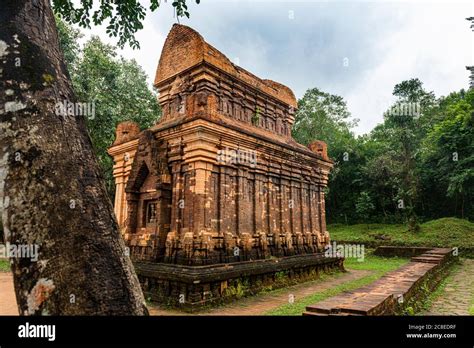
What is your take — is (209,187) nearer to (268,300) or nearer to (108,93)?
(268,300)

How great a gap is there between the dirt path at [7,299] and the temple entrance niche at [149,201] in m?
3.13

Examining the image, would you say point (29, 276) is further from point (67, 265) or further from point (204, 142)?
point (204, 142)

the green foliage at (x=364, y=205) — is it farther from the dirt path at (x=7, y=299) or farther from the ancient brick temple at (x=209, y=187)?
the dirt path at (x=7, y=299)

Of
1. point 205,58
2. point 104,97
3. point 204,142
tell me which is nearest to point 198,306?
point 204,142

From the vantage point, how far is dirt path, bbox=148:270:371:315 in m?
7.21

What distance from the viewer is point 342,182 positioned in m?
33.1

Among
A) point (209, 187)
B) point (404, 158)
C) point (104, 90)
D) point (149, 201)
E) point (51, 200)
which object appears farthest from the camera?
point (404, 158)

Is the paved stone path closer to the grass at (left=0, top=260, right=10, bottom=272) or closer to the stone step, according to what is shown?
the stone step

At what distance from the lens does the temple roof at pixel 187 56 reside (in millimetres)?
10898

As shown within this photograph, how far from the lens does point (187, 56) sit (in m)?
11.3

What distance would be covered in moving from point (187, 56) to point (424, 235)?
19.2 meters

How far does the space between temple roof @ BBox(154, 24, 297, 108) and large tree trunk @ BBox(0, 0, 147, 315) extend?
30.3 feet

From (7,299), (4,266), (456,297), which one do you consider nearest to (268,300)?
(456,297)

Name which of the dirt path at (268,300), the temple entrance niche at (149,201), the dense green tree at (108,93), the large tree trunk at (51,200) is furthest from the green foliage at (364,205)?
the large tree trunk at (51,200)
